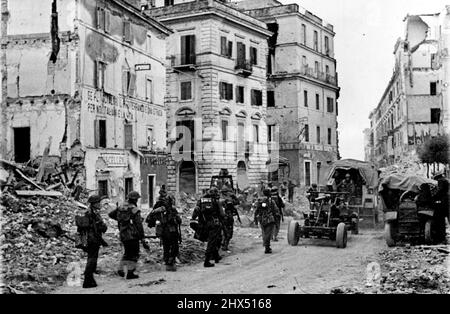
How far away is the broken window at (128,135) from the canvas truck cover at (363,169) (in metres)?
10.0

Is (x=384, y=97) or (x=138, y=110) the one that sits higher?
(x=384, y=97)

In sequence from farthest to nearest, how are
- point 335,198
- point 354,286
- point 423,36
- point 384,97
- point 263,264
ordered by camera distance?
point 384,97 < point 423,36 < point 335,198 < point 263,264 < point 354,286

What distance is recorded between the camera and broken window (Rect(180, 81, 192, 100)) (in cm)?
3584

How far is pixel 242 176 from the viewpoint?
37594mm

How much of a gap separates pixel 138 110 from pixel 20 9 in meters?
7.40

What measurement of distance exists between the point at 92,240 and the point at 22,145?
44.8 ft

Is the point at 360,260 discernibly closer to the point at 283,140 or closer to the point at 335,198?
the point at 335,198

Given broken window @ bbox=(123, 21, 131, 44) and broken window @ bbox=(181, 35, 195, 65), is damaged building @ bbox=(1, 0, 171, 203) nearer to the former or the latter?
broken window @ bbox=(123, 21, 131, 44)

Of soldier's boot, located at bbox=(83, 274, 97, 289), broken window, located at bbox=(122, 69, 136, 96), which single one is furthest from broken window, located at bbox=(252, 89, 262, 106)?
soldier's boot, located at bbox=(83, 274, 97, 289)

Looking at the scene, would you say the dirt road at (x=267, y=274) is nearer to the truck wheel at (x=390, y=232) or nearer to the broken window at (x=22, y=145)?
the truck wheel at (x=390, y=232)

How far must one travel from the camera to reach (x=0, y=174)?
16.5 m

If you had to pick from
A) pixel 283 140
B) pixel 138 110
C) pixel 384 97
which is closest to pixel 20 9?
pixel 138 110

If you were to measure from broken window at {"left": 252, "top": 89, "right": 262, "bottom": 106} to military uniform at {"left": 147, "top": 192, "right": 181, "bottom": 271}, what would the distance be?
93.4 feet

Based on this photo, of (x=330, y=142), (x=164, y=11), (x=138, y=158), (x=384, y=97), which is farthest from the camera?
(x=384, y=97)
